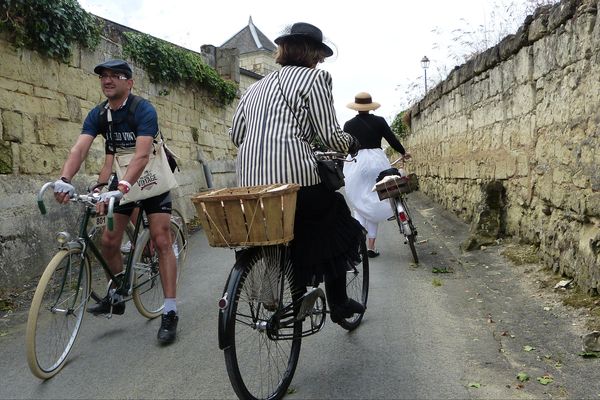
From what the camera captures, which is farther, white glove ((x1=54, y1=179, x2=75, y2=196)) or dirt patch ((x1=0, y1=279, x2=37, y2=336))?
dirt patch ((x1=0, y1=279, x2=37, y2=336))

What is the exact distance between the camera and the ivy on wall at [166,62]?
8.33 m

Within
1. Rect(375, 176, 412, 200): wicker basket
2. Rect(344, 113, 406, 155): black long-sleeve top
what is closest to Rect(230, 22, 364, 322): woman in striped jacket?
Rect(375, 176, 412, 200): wicker basket

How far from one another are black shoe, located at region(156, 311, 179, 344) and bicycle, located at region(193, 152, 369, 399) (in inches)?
42.4

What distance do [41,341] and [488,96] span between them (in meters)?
6.06

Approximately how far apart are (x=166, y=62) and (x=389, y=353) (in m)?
7.23

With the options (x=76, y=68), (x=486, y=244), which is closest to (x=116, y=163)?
(x=76, y=68)

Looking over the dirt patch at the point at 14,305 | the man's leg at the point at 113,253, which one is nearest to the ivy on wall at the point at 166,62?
the dirt patch at the point at 14,305

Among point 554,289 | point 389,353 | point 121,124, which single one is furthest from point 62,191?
point 554,289

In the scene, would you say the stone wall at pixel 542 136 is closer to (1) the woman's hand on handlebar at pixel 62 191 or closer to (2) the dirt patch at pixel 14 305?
(1) the woman's hand on handlebar at pixel 62 191

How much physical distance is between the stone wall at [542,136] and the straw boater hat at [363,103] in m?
1.60

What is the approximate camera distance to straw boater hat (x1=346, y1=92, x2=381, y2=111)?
5.96 meters

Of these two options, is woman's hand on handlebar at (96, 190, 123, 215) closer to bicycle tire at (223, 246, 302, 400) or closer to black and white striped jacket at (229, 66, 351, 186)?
black and white striped jacket at (229, 66, 351, 186)

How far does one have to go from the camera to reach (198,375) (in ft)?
10.3

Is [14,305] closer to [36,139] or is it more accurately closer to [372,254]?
[36,139]
